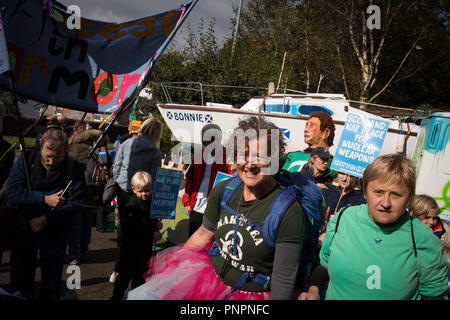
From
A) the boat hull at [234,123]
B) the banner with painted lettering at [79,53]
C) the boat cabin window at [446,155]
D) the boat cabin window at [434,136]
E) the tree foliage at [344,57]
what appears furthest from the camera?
the tree foliage at [344,57]

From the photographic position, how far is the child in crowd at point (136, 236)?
3.80 metres

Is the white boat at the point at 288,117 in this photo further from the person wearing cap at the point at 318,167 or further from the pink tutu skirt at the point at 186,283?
the pink tutu skirt at the point at 186,283

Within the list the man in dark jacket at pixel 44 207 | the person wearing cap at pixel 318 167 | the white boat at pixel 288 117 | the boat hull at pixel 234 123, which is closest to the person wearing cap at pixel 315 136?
the person wearing cap at pixel 318 167

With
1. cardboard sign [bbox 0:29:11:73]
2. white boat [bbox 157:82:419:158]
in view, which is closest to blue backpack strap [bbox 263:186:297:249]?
cardboard sign [bbox 0:29:11:73]

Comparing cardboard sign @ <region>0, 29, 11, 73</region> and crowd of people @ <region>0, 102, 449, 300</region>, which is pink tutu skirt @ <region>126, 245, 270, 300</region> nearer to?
crowd of people @ <region>0, 102, 449, 300</region>

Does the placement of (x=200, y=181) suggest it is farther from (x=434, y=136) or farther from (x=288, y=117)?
(x=288, y=117)

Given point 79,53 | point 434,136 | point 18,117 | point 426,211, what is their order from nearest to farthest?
point 18,117, point 426,211, point 79,53, point 434,136

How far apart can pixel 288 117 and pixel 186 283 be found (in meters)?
8.19

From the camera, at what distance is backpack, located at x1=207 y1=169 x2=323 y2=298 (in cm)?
208

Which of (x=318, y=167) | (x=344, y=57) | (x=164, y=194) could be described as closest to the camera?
(x=318, y=167)

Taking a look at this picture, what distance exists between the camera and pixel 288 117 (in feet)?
32.5

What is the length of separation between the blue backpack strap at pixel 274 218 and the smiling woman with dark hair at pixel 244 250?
2 cm

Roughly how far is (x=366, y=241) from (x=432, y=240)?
34 centimetres

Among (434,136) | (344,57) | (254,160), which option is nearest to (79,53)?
(254,160)
